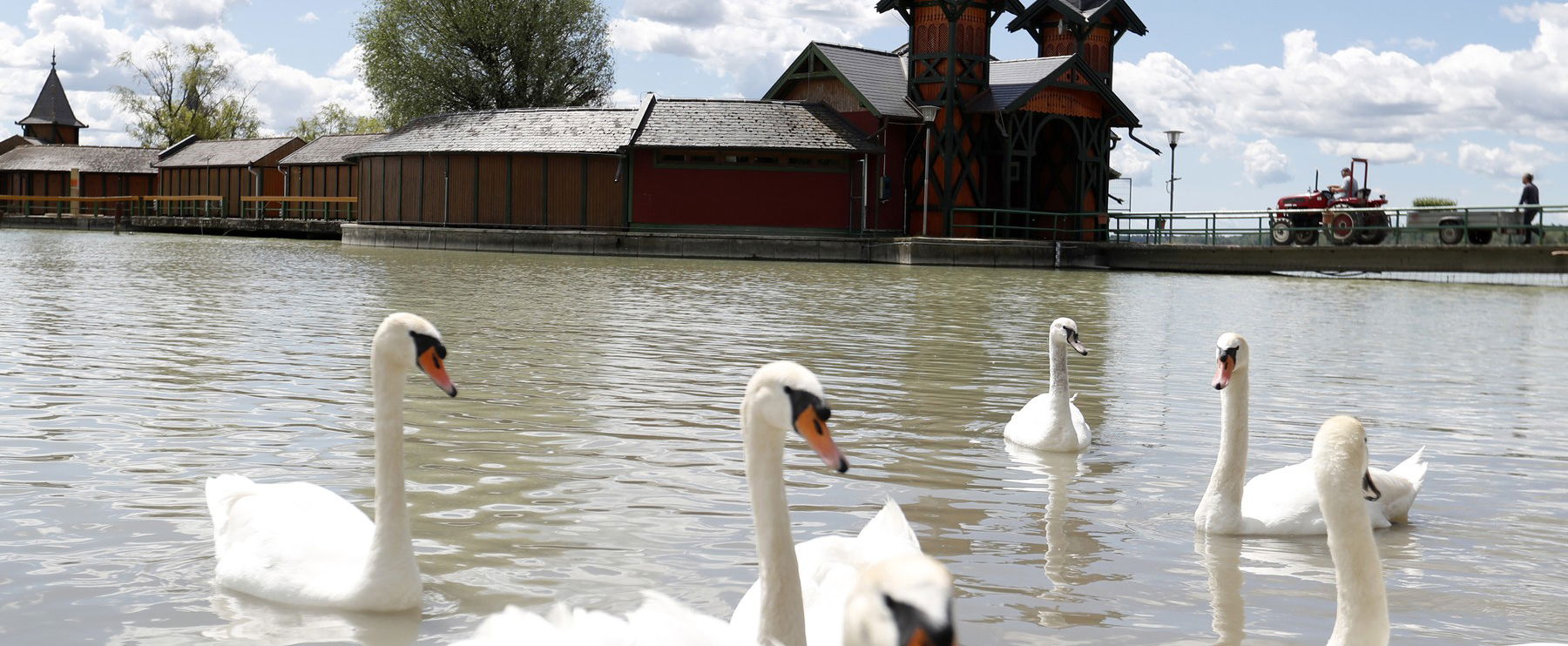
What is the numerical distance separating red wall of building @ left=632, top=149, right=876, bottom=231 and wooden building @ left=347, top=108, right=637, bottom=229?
93 cm

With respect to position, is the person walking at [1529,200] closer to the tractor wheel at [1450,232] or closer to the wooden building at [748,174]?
the tractor wheel at [1450,232]

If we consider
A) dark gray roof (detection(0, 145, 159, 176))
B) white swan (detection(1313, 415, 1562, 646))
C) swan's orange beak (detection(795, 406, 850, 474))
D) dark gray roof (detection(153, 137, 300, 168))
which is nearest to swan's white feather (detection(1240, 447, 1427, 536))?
white swan (detection(1313, 415, 1562, 646))

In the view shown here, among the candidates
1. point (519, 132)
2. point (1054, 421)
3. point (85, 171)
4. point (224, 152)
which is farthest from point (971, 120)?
point (85, 171)

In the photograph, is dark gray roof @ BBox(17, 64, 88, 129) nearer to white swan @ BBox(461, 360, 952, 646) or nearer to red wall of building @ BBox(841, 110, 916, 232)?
red wall of building @ BBox(841, 110, 916, 232)

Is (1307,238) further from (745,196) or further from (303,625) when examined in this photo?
(303,625)

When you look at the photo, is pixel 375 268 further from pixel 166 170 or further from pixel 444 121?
pixel 166 170

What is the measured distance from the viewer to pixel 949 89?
40.0 m

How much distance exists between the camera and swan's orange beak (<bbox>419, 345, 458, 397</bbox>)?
4348 mm

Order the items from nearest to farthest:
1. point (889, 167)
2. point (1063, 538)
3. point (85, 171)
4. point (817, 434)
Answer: point (817, 434) < point (1063, 538) < point (889, 167) < point (85, 171)

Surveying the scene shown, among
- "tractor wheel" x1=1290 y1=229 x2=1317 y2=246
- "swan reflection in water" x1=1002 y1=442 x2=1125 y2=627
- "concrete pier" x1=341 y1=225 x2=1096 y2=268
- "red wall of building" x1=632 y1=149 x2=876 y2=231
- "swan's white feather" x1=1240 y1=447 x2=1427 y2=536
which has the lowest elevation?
"swan reflection in water" x1=1002 y1=442 x2=1125 y2=627

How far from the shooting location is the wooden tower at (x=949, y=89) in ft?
133

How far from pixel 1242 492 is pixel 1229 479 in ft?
0.36

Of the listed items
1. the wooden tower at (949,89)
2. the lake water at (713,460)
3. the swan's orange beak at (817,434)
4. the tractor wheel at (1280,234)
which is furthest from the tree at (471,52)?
the swan's orange beak at (817,434)

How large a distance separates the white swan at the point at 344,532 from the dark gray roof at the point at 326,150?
5867cm
